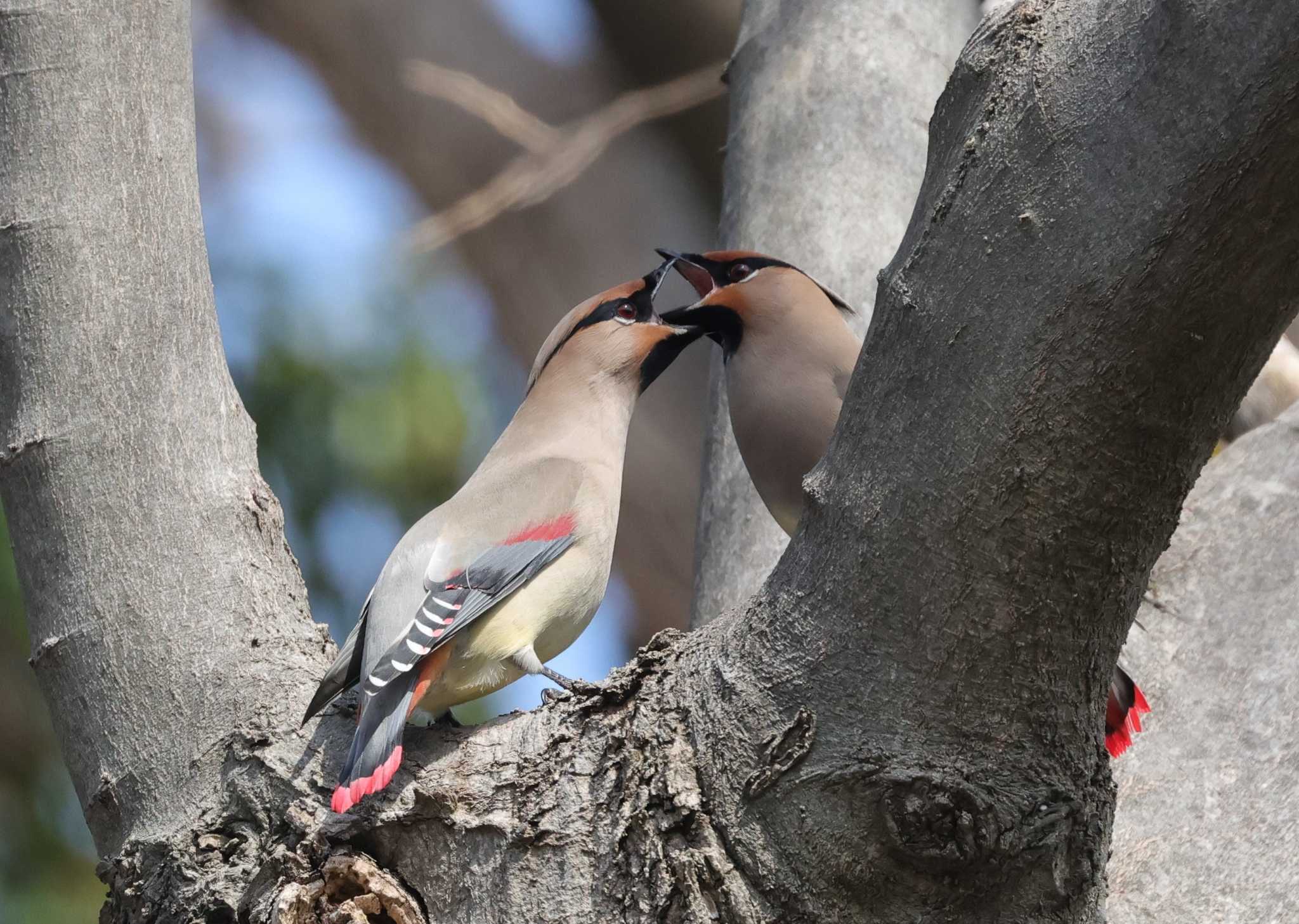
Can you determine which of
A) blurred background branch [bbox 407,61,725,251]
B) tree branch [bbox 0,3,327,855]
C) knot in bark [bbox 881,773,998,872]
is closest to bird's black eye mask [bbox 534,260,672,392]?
tree branch [bbox 0,3,327,855]

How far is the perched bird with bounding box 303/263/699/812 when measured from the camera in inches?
79.3

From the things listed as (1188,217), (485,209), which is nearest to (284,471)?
(485,209)

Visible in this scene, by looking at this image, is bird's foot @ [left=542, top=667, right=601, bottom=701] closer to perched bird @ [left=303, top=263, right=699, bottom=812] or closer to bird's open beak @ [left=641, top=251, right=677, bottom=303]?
perched bird @ [left=303, top=263, right=699, bottom=812]

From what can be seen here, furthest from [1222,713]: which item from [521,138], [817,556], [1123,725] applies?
[521,138]

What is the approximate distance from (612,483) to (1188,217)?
1.59m

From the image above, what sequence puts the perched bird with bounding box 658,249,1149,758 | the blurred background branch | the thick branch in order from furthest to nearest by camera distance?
1. the blurred background branch
2. the perched bird with bounding box 658,249,1149,758
3. the thick branch

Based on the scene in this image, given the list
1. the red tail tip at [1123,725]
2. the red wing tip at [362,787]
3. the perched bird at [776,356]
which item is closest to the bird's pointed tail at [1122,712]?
the red tail tip at [1123,725]

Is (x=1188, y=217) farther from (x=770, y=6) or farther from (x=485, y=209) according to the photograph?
(x=485, y=209)

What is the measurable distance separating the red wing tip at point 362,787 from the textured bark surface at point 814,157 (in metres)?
1.04

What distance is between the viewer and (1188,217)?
1.25 metres

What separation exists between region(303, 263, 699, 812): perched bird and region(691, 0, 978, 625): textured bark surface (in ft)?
0.86

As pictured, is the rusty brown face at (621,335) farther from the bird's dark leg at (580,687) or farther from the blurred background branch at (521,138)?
the blurred background branch at (521,138)

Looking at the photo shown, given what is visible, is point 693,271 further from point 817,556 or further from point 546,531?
point 817,556

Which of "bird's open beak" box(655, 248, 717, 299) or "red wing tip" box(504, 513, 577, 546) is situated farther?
"bird's open beak" box(655, 248, 717, 299)
